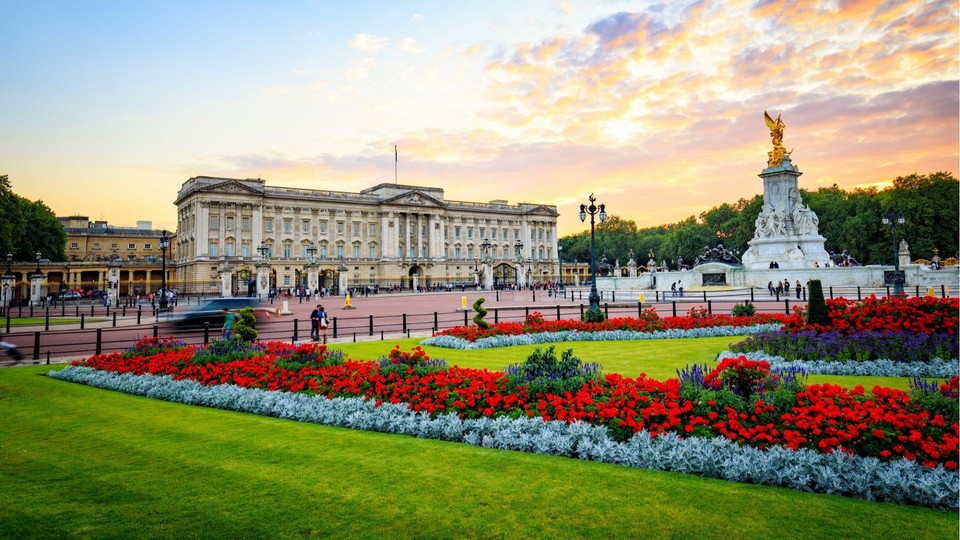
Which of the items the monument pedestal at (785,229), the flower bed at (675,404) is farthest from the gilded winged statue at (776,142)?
the flower bed at (675,404)

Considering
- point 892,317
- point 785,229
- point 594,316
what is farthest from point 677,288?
point 892,317

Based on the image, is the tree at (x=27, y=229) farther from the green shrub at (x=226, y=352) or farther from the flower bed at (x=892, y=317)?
the flower bed at (x=892, y=317)

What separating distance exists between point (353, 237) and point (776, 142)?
69.5 m

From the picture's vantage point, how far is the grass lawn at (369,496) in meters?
4.63

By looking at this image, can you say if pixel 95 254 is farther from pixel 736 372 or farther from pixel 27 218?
pixel 736 372

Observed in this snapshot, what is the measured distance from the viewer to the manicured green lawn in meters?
10.9

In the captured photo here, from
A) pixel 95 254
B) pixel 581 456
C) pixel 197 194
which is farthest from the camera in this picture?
pixel 95 254

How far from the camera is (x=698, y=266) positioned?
50938mm

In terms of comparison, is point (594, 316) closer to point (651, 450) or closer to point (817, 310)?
point (817, 310)

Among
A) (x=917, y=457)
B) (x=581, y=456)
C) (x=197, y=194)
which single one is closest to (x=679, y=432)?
(x=581, y=456)

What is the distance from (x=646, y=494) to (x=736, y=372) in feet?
8.48

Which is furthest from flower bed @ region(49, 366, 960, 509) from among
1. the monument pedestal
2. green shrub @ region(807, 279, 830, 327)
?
the monument pedestal

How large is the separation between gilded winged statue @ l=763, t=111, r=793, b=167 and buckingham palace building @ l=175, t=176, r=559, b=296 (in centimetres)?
3464

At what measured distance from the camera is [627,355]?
1417 centimetres
